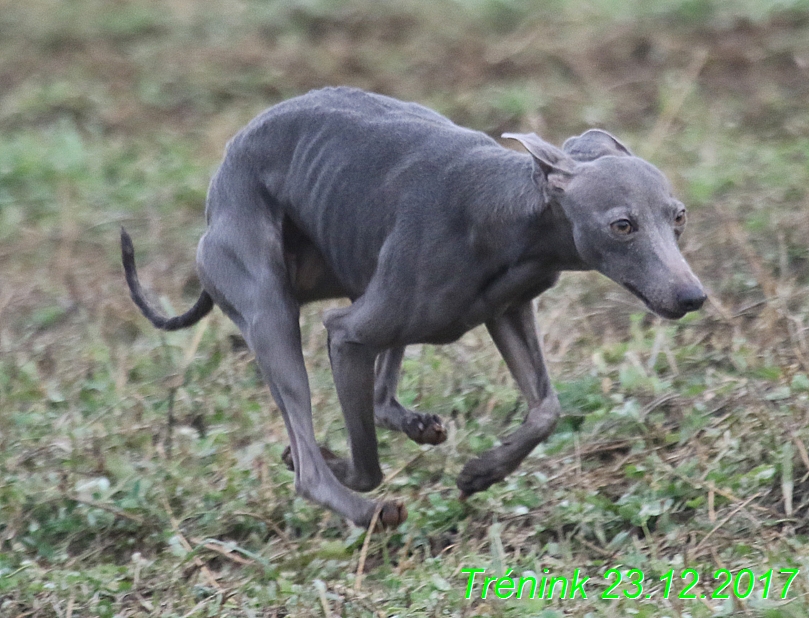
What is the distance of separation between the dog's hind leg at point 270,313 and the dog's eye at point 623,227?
1.47m

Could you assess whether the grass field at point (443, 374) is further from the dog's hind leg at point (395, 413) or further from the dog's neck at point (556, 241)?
the dog's neck at point (556, 241)

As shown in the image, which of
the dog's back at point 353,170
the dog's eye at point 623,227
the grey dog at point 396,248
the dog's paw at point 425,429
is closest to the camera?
the dog's eye at point 623,227

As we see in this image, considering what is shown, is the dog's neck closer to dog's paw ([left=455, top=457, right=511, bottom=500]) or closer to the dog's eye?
the dog's eye

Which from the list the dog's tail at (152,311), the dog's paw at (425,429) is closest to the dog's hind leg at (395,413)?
the dog's paw at (425,429)

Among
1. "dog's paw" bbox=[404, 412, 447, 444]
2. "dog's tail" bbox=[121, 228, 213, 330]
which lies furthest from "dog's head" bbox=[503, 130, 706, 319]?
"dog's tail" bbox=[121, 228, 213, 330]

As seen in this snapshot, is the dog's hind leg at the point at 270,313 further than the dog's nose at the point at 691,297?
Yes

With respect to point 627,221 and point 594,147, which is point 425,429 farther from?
point 627,221

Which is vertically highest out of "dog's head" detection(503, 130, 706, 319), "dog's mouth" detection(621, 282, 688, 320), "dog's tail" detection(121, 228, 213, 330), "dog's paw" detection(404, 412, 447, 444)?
"dog's head" detection(503, 130, 706, 319)

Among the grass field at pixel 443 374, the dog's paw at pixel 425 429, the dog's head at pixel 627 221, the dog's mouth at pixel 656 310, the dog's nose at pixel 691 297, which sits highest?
the dog's head at pixel 627 221

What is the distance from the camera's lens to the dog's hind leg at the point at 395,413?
5246mm

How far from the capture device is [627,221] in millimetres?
4176

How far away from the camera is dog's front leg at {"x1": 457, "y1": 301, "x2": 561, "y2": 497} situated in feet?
16.2

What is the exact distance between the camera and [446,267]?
465cm

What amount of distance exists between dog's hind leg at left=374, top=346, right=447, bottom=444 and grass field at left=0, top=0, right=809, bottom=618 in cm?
31
